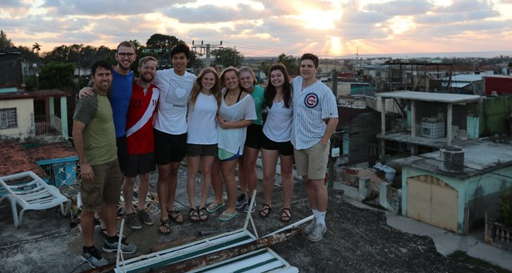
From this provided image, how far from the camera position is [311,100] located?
456 cm

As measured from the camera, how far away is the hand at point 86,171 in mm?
3740

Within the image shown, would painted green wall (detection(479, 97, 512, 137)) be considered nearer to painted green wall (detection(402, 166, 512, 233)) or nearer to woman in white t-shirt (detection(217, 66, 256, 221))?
painted green wall (detection(402, 166, 512, 233))

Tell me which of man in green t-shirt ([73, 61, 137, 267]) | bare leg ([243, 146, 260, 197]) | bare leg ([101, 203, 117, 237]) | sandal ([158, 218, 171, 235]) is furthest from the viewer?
bare leg ([243, 146, 260, 197])

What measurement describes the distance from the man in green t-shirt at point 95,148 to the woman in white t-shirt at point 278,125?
1.65 meters

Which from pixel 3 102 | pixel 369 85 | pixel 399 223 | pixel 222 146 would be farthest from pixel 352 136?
pixel 222 146

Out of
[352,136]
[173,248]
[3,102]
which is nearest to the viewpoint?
[173,248]

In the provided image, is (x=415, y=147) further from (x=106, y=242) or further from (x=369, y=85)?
(x=106, y=242)

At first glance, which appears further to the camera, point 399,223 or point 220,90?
point 399,223

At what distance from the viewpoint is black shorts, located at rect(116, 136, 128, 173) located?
4.33 m

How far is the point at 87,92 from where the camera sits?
3.78m

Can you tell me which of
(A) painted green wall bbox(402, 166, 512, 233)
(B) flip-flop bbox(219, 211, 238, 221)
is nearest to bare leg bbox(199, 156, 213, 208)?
(B) flip-flop bbox(219, 211, 238, 221)

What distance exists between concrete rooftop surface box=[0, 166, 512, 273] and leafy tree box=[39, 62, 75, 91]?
3262 cm

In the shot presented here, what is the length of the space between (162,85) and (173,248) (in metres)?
1.56

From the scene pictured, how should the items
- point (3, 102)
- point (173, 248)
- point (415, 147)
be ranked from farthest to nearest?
point (415, 147)
point (3, 102)
point (173, 248)
